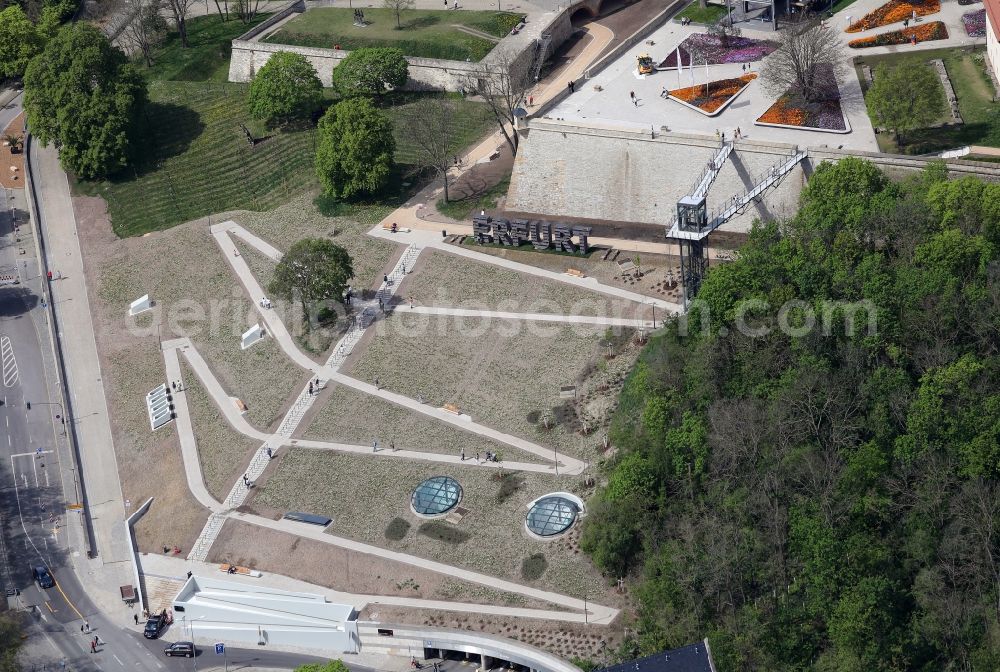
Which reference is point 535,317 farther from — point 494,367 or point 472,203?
point 472,203

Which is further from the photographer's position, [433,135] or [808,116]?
[433,135]

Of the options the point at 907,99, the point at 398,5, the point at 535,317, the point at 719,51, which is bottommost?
the point at 535,317

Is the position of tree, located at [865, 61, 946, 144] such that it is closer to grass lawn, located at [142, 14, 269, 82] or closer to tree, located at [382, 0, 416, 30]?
tree, located at [382, 0, 416, 30]

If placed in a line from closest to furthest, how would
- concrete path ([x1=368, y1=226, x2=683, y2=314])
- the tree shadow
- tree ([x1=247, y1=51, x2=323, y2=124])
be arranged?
concrete path ([x1=368, y1=226, x2=683, y2=314])
tree ([x1=247, y1=51, x2=323, y2=124])
the tree shadow

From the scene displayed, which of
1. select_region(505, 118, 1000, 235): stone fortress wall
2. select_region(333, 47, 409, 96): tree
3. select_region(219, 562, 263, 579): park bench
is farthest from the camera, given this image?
select_region(333, 47, 409, 96): tree

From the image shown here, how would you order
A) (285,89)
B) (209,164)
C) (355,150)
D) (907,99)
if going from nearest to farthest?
(907,99), (355,150), (285,89), (209,164)

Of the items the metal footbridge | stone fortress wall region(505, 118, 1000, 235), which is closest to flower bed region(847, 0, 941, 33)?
stone fortress wall region(505, 118, 1000, 235)

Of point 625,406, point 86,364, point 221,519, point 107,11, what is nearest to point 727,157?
point 625,406

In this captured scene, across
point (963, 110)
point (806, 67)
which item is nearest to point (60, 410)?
point (806, 67)
